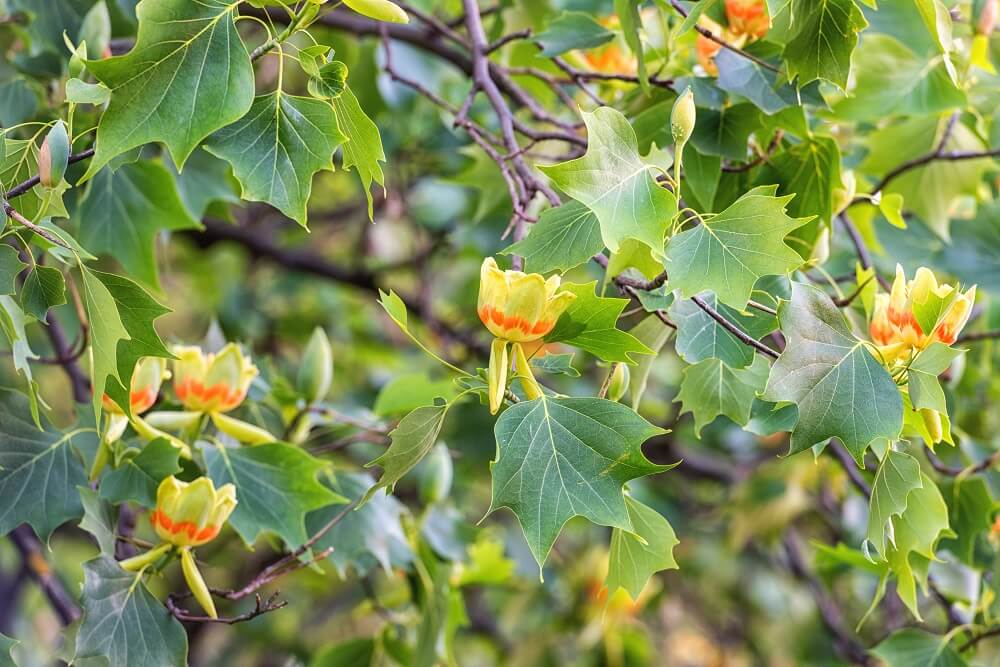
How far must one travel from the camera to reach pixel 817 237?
1189mm

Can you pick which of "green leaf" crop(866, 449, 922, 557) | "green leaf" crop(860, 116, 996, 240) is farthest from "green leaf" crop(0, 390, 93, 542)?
"green leaf" crop(860, 116, 996, 240)

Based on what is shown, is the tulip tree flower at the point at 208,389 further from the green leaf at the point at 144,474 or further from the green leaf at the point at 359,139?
the green leaf at the point at 359,139

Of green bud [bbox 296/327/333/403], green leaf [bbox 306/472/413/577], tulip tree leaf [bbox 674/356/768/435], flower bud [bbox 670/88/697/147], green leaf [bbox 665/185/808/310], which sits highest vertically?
flower bud [bbox 670/88/697/147]

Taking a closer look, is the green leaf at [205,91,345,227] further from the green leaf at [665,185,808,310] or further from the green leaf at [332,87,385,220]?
the green leaf at [665,185,808,310]

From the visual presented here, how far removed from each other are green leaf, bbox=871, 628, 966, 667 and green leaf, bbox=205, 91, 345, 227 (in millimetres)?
956

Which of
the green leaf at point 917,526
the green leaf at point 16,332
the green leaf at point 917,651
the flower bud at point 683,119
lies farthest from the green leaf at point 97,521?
the green leaf at point 917,651

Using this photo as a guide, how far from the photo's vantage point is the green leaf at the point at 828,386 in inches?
35.3

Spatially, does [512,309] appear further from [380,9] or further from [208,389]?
[208,389]

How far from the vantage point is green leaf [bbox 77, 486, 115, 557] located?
3.45ft

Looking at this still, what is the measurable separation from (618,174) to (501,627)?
1.83 metres

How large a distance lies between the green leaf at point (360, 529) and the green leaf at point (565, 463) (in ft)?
1.61

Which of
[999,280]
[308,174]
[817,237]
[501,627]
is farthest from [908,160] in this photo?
[501,627]

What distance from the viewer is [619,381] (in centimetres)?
105

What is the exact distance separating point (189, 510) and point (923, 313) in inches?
29.6
